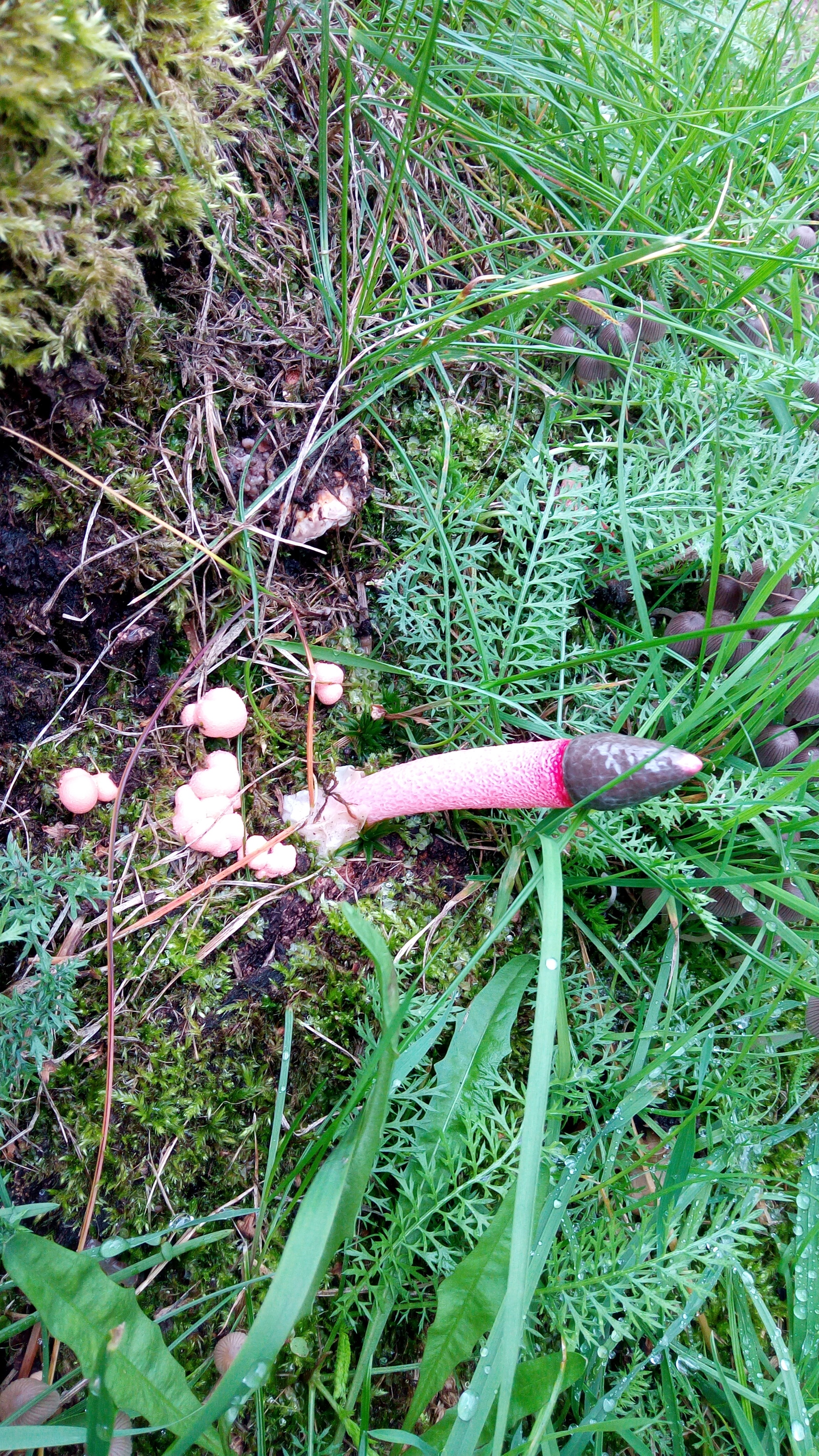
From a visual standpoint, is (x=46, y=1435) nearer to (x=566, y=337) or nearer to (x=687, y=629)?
(x=687, y=629)

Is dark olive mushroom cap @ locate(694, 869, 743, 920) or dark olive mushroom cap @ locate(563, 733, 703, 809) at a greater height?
dark olive mushroom cap @ locate(563, 733, 703, 809)

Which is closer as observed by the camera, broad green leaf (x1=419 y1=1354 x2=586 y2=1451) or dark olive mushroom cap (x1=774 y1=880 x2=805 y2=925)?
broad green leaf (x1=419 y1=1354 x2=586 y2=1451)

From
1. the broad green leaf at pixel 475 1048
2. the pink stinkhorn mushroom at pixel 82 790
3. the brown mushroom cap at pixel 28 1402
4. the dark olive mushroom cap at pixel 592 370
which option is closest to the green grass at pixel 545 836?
the broad green leaf at pixel 475 1048

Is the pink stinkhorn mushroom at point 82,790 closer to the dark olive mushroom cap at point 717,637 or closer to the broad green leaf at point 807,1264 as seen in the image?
the dark olive mushroom cap at point 717,637

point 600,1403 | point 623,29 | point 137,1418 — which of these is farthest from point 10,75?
point 600,1403

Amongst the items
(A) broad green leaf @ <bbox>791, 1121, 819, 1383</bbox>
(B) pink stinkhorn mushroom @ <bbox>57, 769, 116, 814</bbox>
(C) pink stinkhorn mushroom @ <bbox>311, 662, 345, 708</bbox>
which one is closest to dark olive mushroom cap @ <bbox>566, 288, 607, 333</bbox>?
(C) pink stinkhorn mushroom @ <bbox>311, 662, 345, 708</bbox>

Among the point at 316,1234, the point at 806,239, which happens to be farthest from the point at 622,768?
the point at 806,239

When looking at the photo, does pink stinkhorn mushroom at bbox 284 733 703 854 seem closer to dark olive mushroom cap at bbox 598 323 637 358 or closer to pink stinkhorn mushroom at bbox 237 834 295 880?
pink stinkhorn mushroom at bbox 237 834 295 880
